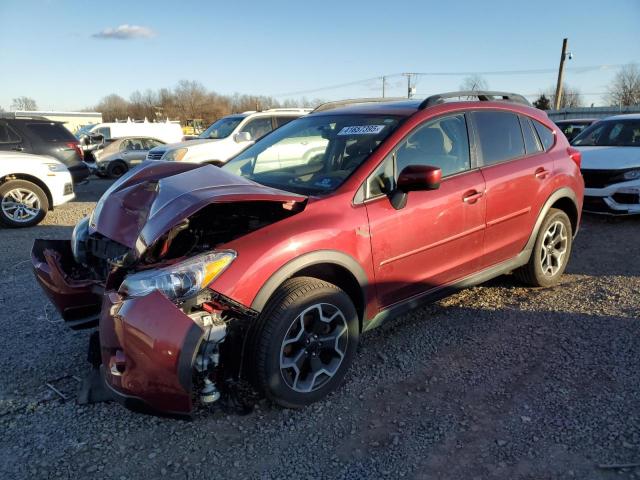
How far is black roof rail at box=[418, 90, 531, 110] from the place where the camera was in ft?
11.9

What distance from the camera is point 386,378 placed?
3.16 m

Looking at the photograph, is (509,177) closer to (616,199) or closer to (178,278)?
(178,278)

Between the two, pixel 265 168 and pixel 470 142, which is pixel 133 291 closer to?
pixel 265 168

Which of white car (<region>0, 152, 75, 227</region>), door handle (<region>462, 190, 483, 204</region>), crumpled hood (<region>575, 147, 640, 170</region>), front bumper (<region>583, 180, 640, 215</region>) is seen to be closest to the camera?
door handle (<region>462, 190, 483, 204</region>)

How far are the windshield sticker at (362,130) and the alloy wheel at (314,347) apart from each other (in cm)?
137

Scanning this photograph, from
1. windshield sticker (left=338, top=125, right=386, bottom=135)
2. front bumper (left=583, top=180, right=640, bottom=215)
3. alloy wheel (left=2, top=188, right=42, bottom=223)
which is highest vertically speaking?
windshield sticker (left=338, top=125, right=386, bottom=135)

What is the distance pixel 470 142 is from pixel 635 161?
16.7 feet

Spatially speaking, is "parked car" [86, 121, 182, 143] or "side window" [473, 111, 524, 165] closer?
"side window" [473, 111, 524, 165]

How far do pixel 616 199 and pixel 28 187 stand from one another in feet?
31.2

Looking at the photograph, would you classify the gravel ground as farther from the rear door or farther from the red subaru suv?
the rear door

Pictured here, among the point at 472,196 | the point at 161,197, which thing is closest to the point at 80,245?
the point at 161,197

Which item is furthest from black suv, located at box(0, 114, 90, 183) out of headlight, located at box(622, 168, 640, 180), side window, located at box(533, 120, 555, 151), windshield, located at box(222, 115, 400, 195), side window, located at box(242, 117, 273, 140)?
headlight, located at box(622, 168, 640, 180)

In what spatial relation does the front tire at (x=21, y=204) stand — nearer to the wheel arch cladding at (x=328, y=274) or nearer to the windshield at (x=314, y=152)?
the windshield at (x=314, y=152)

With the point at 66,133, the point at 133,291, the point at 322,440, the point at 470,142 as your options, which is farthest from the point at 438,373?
the point at 66,133
